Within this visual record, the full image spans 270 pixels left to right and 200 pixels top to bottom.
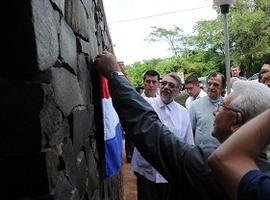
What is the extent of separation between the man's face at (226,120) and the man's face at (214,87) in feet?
10.9

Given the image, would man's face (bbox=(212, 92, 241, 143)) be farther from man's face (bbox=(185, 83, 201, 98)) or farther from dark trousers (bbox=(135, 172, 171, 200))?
man's face (bbox=(185, 83, 201, 98))

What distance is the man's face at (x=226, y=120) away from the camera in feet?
6.66

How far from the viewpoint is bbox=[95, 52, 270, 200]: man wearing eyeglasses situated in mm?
1912

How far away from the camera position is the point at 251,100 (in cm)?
196

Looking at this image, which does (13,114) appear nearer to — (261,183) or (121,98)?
(261,183)

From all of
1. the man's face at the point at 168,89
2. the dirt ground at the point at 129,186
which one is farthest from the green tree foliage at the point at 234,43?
the man's face at the point at 168,89

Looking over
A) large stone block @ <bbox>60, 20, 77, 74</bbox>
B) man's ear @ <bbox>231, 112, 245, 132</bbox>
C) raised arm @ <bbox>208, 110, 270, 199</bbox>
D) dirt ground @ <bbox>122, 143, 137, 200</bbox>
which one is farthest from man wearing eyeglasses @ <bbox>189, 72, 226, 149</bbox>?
raised arm @ <bbox>208, 110, 270, 199</bbox>

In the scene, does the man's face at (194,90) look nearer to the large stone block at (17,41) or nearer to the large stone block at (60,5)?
the large stone block at (60,5)

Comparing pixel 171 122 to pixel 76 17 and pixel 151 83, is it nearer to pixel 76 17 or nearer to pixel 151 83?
pixel 76 17

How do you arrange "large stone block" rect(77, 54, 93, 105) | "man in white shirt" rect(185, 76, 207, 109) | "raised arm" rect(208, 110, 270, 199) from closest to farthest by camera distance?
"raised arm" rect(208, 110, 270, 199) < "large stone block" rect(77, 54, 93, 105) < "man in white shirt" rect(185, 76, 207, 109)

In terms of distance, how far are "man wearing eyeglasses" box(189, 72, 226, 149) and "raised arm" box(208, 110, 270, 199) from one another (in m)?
3.34

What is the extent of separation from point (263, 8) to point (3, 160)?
2780cm

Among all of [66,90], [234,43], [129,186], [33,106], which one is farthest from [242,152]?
[234,43]

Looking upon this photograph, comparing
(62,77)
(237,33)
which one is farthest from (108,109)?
Result: (237,33)
